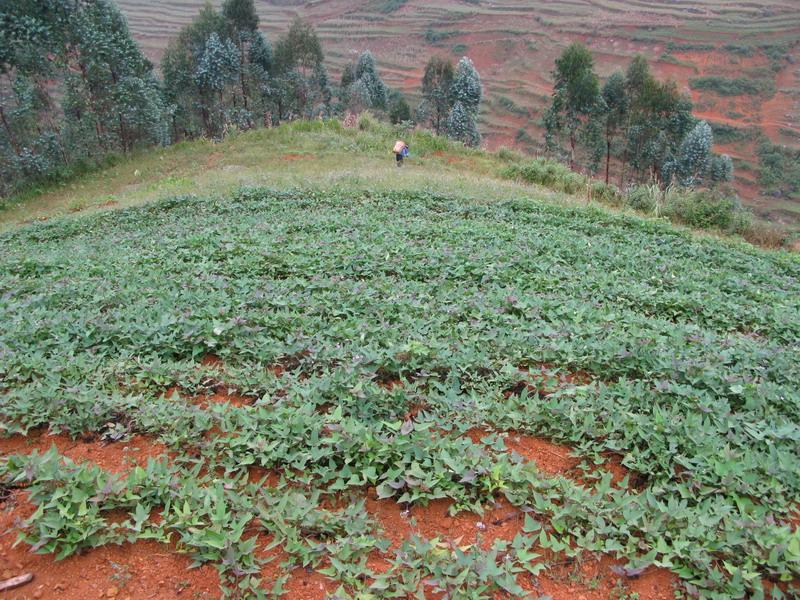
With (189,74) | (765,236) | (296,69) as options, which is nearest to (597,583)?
(765,236)

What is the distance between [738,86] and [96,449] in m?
78.5

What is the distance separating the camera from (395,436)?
281 centimetres

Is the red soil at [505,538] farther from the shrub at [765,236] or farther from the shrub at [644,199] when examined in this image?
the shrub at [644,199]

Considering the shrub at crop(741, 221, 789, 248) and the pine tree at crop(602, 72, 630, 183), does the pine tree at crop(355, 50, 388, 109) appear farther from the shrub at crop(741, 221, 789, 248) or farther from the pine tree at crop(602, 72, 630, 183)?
the shrub at crop(741, 221, 789, 248)

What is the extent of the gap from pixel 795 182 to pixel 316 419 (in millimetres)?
60790

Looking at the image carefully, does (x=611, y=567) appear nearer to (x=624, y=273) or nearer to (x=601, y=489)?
(x=601, y=489)

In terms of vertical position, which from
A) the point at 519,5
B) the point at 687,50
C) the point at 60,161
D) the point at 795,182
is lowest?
the point at 795,182

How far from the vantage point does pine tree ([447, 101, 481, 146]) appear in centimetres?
3588

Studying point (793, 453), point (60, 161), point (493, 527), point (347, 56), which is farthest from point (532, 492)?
point (347, 56)

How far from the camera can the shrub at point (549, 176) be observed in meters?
14.5

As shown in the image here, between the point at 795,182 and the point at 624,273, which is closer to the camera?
the point at 624,273

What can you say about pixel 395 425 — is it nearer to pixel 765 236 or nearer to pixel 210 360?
pixel 210 360

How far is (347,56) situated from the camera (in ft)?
283

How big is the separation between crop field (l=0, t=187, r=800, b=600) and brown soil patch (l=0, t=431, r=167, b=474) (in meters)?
0.02
